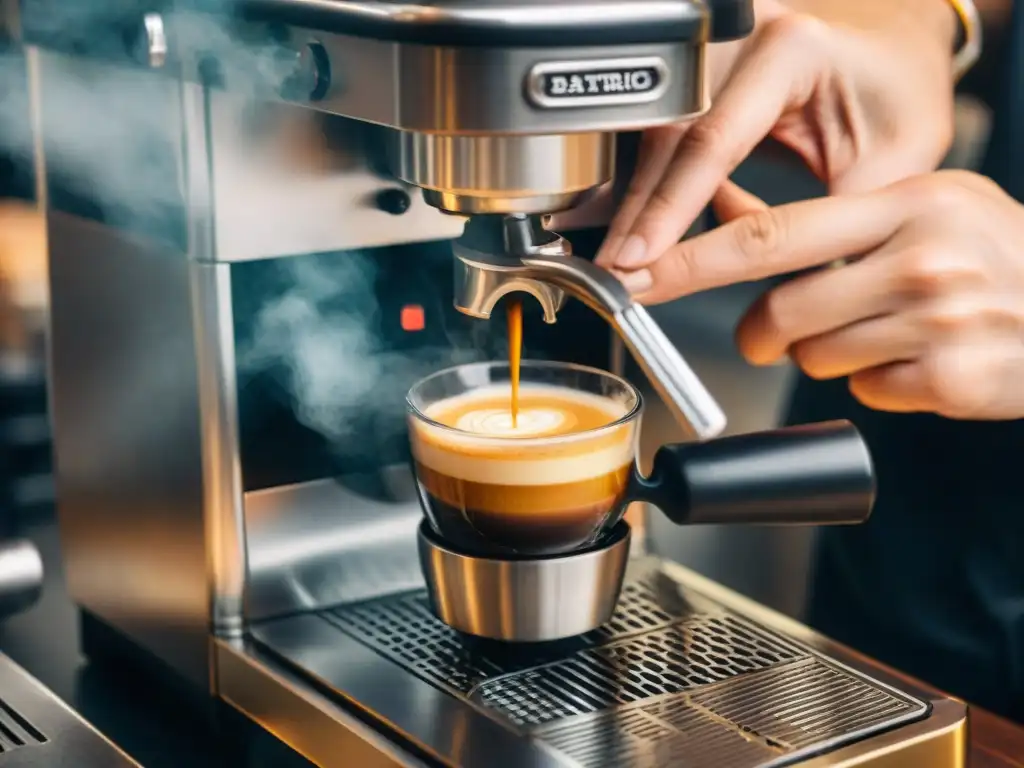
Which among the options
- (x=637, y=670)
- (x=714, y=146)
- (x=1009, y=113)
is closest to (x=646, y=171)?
(x=714, y=146)

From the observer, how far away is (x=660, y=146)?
2.42 ft

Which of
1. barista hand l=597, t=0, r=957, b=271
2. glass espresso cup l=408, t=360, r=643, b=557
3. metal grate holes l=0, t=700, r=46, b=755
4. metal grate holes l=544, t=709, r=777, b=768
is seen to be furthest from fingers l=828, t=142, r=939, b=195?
metal grate holes l=0, t=700, r=46, b=755

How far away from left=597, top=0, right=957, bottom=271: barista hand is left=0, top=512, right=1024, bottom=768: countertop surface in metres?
0.31

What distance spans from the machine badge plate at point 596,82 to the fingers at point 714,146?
16 centimetres

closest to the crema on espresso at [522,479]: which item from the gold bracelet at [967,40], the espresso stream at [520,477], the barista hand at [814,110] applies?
the espresso stream at [520,477]

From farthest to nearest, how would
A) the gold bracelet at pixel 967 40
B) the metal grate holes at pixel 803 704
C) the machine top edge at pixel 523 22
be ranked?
the gold bracelet at pixel 967 40 → the metal grate holes at pixel 803 704 → the machine top edge at pixel 523 22

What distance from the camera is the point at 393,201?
0.71 metres

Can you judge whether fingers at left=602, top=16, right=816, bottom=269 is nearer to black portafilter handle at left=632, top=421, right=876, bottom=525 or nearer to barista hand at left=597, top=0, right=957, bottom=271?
barista hand at left=597, top=0, right=957, bottom=271

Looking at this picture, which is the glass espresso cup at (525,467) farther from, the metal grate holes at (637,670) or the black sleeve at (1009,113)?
the black sleeve at (1009,113)

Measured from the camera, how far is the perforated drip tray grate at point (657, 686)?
0.62 meters

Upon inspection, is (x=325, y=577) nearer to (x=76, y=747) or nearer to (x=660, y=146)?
(x=76, y=747)

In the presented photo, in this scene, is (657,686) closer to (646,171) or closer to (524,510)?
(524,510)

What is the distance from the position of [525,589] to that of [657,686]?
0.25 ft

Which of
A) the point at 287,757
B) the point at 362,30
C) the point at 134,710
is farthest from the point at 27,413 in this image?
the point at 362,30
